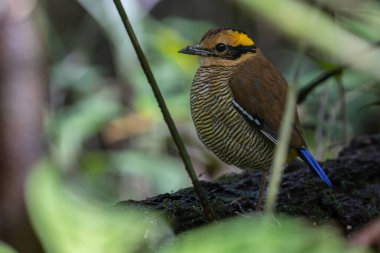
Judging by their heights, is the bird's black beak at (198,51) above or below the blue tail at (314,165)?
above

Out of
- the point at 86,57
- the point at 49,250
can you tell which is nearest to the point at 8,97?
the point at 86,57

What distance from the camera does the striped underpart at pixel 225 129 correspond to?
2.85 meters

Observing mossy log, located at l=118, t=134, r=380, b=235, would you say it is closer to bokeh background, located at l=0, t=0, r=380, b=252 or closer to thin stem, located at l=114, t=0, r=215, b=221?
thin stem, located at l=114, t=0, r=215, b=221

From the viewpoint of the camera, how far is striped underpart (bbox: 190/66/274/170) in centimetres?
285

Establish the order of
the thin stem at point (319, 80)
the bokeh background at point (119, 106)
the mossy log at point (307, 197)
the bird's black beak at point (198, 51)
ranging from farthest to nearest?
1. the bokeh background at point (119, 106)
2. the thin stem at point (319, 80)
3. the bird's black beak at point (198, 51)
4. the mossy log at point (307, 197)

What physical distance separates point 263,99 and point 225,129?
0.20 meters

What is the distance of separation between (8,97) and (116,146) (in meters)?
1.78

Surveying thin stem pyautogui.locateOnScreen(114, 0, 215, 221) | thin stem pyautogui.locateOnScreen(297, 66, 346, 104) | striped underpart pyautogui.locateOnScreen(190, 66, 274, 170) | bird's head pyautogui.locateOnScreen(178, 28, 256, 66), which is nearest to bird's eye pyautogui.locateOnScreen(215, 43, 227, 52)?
bird's head pyautogui.locateOnScreen(178, 28, 256, 66)

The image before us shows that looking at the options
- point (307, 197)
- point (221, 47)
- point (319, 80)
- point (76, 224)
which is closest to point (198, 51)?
point (221, 47)

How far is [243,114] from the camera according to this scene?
286cm

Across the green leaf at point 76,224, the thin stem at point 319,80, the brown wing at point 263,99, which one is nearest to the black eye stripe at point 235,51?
the brown wing at point 263,99

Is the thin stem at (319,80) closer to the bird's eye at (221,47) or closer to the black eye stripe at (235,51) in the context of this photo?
the black eye stripe at (235,51)

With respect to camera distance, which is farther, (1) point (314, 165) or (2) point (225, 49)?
(2) point (225, 49)

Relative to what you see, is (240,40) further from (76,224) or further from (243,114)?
(76,224)
